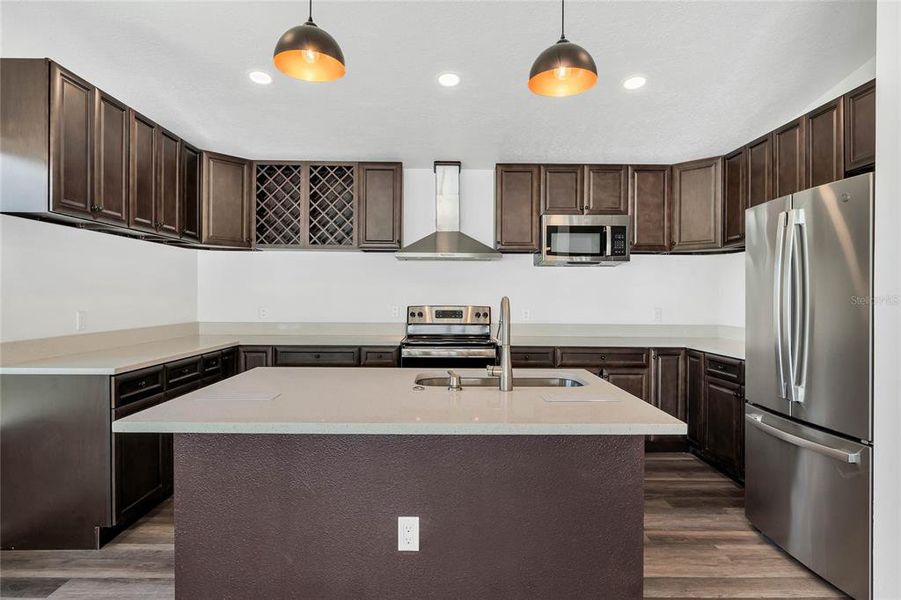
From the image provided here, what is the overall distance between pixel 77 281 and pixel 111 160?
33.3 inches

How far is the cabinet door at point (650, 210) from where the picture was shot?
4090mm

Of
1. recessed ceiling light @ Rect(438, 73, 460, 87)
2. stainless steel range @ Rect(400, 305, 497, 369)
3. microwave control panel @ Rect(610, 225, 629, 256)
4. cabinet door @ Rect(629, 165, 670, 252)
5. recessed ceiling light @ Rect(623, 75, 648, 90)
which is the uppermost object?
recessed ceiling light @ Rect(438, 73, 460, 87)

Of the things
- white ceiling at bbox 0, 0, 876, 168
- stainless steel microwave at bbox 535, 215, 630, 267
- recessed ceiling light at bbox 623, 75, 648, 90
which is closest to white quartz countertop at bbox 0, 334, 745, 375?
stainless steel microwave at bbox 535, 215, 630, 267

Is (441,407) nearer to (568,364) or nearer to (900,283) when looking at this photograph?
(900,283)

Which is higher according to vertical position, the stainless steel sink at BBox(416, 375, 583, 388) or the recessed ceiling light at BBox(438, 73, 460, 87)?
the recessed ceiling light at BBox(438, 73, 460, 87)

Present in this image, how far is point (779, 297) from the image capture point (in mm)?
2328

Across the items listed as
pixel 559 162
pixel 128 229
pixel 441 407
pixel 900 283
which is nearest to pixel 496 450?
pixel 441 407

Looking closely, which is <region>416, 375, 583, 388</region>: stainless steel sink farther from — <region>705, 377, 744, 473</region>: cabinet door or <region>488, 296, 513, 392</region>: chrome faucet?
<region>705, 377, 744, 473</region>: cabinet door

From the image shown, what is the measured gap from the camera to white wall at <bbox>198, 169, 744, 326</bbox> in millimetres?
4434

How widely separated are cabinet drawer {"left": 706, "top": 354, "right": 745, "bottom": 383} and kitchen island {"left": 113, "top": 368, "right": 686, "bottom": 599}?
1987 mm

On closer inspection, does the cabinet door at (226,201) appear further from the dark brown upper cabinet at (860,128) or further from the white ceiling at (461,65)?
the dark brown upper cabinet at (860,128)

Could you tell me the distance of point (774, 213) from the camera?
7.86 ft

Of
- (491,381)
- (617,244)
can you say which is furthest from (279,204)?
(617,244)

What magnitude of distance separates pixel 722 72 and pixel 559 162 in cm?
162
